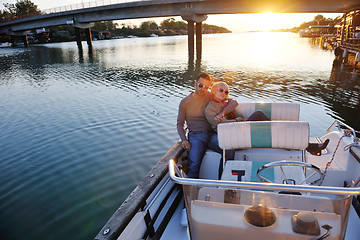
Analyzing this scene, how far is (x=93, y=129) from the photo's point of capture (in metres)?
8.89

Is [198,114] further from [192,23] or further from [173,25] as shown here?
[173,25]

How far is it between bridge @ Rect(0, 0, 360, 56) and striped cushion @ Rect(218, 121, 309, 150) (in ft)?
77.2

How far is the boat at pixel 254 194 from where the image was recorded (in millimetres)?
2025

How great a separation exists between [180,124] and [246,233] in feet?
9.35

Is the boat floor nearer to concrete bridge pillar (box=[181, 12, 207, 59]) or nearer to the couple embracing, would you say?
the couple embracing

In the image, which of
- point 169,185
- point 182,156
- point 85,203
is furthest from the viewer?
point 85,203

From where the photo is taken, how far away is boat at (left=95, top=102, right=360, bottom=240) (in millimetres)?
2025

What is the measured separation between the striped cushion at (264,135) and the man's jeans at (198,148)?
35cm

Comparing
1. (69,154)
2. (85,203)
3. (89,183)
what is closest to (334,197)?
(85,203)

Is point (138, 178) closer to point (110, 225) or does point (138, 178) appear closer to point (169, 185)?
point (169, 185)

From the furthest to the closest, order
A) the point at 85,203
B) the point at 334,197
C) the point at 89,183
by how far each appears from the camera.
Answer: the point at 89,183 < the point at 85,203 < the point at 334,197

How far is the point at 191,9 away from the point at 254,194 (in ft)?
98.9

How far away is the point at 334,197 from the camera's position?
1.95 m

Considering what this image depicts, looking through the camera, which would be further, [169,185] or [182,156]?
[182,156]
